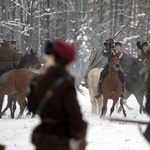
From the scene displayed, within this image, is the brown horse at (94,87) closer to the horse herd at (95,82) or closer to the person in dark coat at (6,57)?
the horse herd at (95,82)

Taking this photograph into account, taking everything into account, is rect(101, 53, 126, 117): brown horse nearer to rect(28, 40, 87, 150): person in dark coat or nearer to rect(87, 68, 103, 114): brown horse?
rect(87, 68, 103, 114): brown horse

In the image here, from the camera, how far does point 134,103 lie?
17172 millimetres

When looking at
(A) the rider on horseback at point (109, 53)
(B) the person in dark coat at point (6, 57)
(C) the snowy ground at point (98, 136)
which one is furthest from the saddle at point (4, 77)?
(A) the rider on horseback at point (109, 53)

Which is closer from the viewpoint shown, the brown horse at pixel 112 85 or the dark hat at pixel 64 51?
the dark hat at pixel 64 51

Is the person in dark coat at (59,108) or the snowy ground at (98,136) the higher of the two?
the person in dark coat at (59,108)

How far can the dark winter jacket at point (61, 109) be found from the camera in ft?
13.2

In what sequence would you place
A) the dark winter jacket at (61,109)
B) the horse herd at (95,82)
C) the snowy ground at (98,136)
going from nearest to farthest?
1. the dark winter jacket at (61,109)
2. the snowy ground at (98,136)
3. the horse herd at (95,82)

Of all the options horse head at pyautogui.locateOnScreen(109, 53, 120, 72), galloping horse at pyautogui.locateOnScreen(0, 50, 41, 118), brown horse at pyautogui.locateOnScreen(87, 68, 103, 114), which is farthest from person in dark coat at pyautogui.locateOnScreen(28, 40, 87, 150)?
brown horse at pyautogui.locateOnScreen(87, 68, 103, 114)

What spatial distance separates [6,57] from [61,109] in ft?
28.3

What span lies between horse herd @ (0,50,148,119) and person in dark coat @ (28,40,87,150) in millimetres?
7491

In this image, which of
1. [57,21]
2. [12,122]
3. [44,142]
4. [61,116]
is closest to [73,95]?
[61,116]

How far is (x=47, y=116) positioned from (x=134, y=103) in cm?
1339

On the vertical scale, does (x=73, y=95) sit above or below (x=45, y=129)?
Result: above

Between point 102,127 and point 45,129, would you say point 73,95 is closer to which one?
point 45,129
